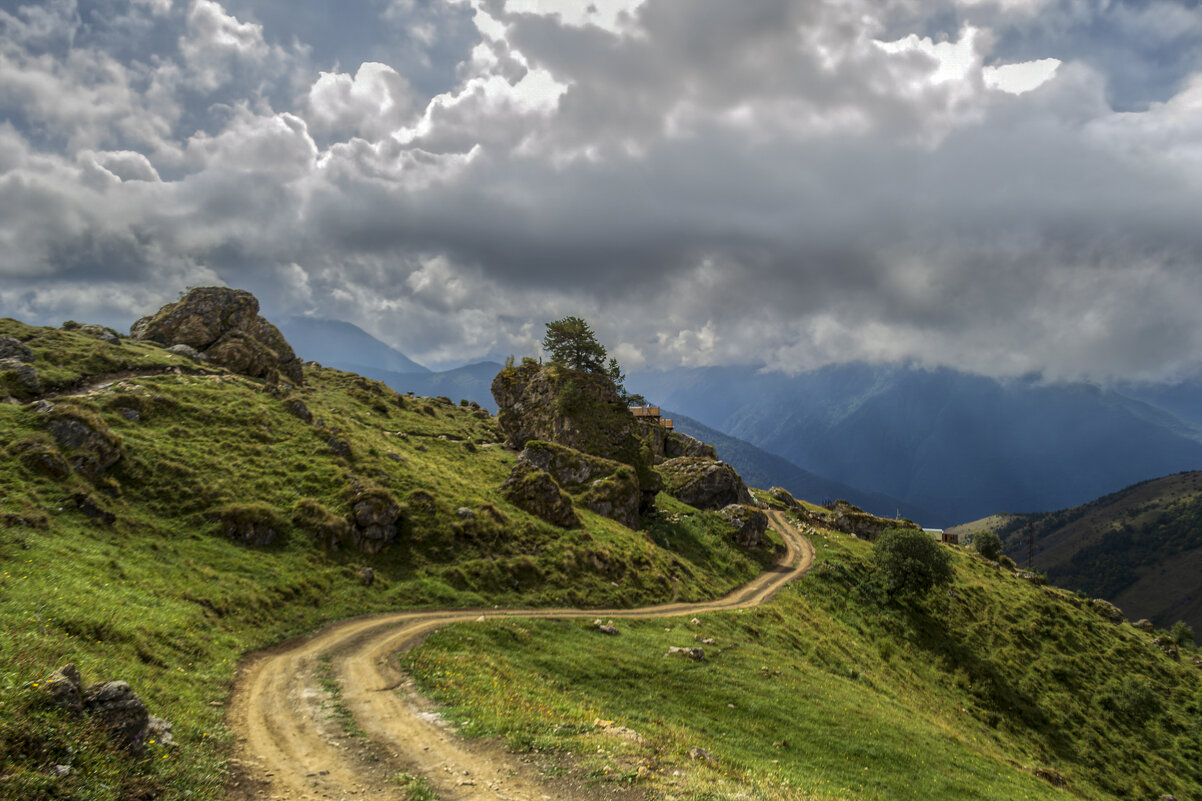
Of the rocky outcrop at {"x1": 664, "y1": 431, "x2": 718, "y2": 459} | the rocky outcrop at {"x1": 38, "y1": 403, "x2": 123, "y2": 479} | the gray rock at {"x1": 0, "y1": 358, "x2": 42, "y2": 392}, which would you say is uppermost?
the rocky outcrop at {"x1": 664, "y1": 431, "x2": 718, "y2": 459}

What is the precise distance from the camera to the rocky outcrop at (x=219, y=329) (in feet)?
236

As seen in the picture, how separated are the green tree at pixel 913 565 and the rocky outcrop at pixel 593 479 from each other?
3481 centimetres

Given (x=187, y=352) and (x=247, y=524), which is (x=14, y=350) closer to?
(x=187, y=352)

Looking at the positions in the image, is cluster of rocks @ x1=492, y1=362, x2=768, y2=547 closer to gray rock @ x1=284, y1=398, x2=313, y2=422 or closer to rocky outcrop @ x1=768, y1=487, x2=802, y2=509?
gray rock @ x1=284, y1=398, x2=313, y2=422

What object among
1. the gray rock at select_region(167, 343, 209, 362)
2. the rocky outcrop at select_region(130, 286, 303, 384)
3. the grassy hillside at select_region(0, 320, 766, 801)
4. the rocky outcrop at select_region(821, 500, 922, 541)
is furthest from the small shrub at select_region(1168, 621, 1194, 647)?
the gray rock at select_region(167, 343, 209, 362)

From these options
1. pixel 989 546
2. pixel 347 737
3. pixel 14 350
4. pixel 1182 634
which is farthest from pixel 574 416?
pixel 1182 634

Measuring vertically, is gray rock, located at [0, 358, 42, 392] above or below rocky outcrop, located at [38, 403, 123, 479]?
above

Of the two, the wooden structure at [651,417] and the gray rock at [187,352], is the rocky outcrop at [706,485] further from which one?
the gray rock at [187,352]

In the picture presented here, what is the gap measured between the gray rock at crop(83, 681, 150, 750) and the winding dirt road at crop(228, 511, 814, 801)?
2964 millimetres

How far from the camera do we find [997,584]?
274 ft

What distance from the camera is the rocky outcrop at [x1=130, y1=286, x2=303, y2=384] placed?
72.1 metres

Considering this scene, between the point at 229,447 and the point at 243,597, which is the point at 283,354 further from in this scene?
the point at 243,597

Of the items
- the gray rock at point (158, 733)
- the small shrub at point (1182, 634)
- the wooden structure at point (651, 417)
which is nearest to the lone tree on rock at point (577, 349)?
the wooden structure at point (651, 417)

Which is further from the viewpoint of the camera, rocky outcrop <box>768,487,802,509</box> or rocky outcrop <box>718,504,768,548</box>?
rocky outcrop <box>768,487,802,509</box>
